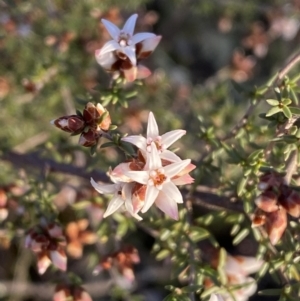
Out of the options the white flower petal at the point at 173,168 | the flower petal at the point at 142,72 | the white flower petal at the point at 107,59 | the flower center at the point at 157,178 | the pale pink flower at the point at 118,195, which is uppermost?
the white flower petal at the point at 107,59

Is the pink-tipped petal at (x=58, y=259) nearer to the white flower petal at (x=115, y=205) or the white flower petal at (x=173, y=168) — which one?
the white flower petal at (x=115, y=205)

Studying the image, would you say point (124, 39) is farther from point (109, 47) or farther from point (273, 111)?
point (273, 111)

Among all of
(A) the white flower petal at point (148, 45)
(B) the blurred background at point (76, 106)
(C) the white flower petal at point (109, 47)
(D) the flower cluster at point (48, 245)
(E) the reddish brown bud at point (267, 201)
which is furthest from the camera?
(B) the blurred background at point (76, 106)

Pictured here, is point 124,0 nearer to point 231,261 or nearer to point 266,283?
point 231,261

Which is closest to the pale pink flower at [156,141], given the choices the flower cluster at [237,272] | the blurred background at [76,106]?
the blurred background at [76,106]

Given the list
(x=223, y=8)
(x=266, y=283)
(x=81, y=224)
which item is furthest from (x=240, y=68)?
(x=81, y=224)

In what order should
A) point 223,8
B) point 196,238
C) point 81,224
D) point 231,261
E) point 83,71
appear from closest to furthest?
point 196,238, point 231,261, point 81,224, point 83,71, point 223,8

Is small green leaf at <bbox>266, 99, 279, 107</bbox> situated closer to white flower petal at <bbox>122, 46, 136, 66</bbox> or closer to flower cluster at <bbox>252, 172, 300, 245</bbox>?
flower cluster at <bbox>252, 172, 300, 245</bbox>
